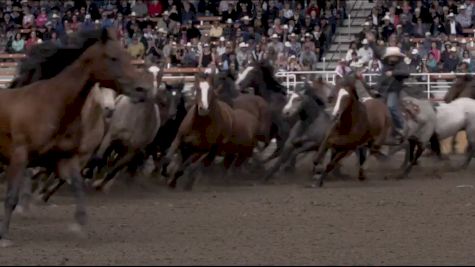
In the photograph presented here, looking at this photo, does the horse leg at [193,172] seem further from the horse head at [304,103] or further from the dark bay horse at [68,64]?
the dark bay horse at [68,64]

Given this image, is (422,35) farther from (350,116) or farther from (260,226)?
(260,226)

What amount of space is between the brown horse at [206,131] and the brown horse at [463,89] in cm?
599

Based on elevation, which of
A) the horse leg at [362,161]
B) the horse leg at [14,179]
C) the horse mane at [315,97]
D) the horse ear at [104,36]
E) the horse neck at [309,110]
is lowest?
the horse leg at [362,161]

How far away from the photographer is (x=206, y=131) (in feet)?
56.6

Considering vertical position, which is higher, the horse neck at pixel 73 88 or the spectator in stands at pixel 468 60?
the horse neck at pixel 73 88

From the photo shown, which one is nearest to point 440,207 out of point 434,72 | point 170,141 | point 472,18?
point 170,141

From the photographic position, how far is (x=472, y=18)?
1192 inches

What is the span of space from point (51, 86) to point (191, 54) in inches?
681

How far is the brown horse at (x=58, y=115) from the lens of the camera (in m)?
10.8

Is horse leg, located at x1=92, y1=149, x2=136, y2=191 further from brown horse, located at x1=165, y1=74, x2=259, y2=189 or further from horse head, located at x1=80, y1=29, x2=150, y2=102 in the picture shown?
horse head, located at x1=80, y1=29, x2=150, y2=102

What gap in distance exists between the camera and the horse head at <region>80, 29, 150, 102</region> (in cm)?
1098

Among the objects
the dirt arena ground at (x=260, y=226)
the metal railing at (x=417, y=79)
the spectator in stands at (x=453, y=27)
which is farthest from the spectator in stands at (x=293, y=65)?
the dirt arena ground at (x=260, y=226)

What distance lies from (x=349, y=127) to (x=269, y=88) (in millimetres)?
2737

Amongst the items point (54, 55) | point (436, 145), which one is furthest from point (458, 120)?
point (54, 55)
